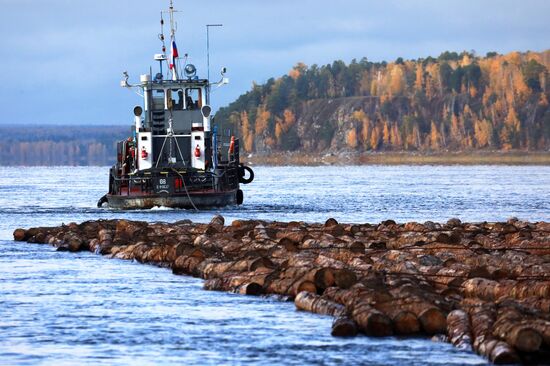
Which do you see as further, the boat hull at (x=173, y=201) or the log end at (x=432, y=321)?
the boat hull at (x=173, y=201)

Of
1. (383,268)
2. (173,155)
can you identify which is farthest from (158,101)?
(383,268)

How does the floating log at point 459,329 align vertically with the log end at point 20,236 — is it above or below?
above

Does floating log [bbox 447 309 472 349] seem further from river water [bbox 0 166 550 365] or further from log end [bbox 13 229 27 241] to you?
log end [bbox 13 229 27 241]

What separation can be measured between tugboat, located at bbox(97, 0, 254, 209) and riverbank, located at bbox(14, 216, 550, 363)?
42.7 ft

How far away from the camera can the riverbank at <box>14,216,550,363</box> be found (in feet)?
62.6

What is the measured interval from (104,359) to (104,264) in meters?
12.8

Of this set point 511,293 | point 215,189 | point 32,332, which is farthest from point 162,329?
point 215,189

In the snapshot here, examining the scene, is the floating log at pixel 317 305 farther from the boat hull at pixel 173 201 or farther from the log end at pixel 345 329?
the boat hull at pixel 173 201

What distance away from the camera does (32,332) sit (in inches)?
846

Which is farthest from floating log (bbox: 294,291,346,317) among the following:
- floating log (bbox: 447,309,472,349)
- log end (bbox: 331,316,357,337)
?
floating log (bbox: 447,309,472,349)

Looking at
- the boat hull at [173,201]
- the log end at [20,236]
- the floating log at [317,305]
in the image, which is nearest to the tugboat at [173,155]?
the boat hull at [173,201]

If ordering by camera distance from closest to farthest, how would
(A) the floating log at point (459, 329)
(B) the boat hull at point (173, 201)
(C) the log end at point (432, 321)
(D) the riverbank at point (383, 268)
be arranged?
(A) the floating log at point (459, 329), (D) the riverbank at point (383, 268), (C) the log end at point (432, 321), (B) the boat hull at point (173, 201)

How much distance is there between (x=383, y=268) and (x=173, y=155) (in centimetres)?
2984

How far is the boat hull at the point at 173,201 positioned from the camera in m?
52.0
